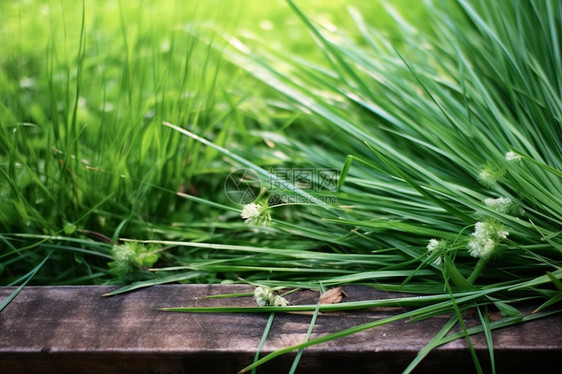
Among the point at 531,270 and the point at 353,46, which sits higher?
the point at 353,46

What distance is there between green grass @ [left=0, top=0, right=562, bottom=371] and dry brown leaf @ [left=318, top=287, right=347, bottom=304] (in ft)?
0.09

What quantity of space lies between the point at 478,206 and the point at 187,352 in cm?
64

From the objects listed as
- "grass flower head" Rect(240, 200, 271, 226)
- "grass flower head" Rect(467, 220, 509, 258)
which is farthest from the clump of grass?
"grass flower head" Rect(240, 200, 271, 226)

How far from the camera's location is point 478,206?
93cm

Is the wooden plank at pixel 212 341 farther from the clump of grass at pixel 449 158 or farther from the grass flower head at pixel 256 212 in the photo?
the grass flower head at pixel 256 212

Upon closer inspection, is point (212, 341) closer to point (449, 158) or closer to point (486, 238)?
point (486, 238)

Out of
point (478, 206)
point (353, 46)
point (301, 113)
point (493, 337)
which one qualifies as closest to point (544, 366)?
point (493, 337)

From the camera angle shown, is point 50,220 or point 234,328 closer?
point 234,328

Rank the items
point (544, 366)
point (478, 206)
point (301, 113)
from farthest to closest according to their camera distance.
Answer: point (301, 113) → point (478, 206) → point (544, 366)

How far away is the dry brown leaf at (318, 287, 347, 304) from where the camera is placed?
0.93 meters

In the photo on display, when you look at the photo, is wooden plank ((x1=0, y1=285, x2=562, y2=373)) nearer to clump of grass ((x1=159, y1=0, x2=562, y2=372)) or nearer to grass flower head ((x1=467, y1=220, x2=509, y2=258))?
clump of grass ((x1=159, y1=0, x2=562, y2=372))

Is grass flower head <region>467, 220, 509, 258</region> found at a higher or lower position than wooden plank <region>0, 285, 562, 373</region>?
higher

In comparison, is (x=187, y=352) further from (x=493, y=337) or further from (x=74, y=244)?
(x=493, y=337)

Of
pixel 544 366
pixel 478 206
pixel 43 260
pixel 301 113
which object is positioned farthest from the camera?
pixel 301 113
